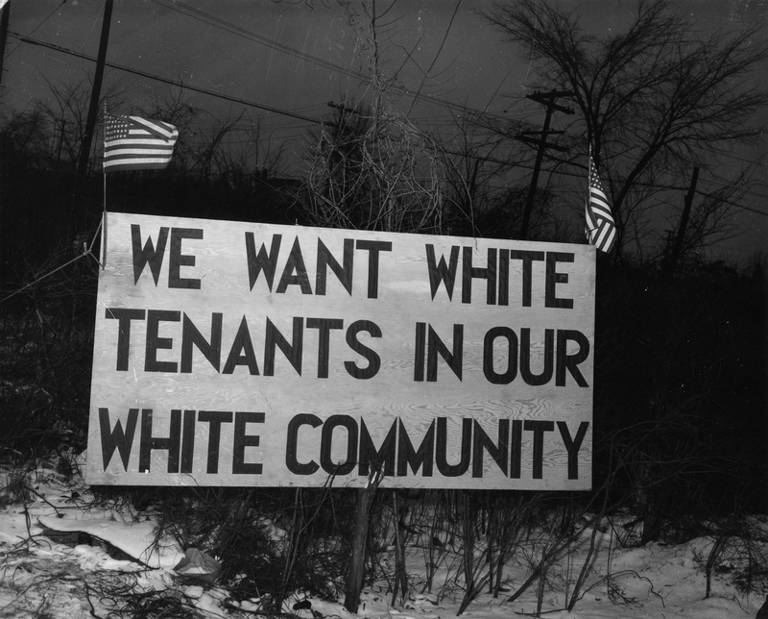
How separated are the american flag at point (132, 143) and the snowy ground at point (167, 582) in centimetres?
232

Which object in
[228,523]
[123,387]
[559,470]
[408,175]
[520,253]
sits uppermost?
[408,175]

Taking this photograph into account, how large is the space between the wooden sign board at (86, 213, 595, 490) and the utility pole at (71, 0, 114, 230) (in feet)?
19.0

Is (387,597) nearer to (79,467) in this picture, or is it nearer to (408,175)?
(408,175)

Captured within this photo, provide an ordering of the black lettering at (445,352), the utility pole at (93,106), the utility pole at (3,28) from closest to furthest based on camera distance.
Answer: the black lettering at (445,352) < the utility pole at (3,28) < the utility pole at (93,106)

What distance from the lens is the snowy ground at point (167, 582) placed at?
434cm

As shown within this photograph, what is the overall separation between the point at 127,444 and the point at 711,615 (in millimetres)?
4196

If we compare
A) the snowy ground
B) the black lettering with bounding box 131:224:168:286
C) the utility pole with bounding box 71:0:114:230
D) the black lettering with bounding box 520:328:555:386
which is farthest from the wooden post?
the utility pole with bounding box 71:0:114:230

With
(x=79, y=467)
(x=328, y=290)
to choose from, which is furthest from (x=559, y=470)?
(x=79, y=467)

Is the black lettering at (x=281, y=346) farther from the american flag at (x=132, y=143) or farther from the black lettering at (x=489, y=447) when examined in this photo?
the american flag at (x=132, y=143)

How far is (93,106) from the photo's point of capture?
396 inches

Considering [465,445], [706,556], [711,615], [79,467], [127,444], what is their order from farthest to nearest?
[79,467], [706,556], [711,615], [465,445], [127,444]

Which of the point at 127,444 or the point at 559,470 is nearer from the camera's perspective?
the point at 127,444

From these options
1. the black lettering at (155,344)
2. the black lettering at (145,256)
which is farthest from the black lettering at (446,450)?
the black lettering at (145,256)

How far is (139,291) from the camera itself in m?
4.25
